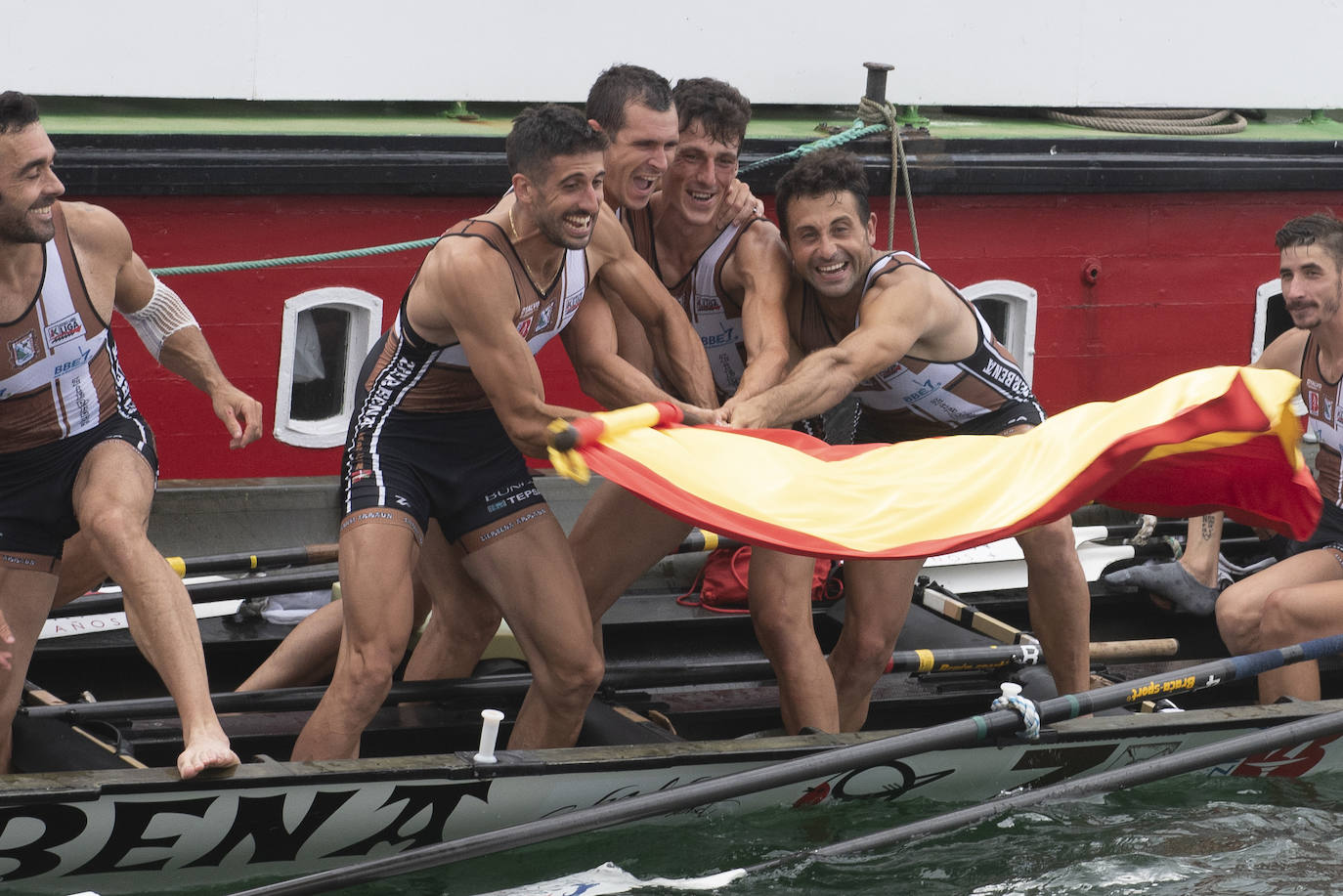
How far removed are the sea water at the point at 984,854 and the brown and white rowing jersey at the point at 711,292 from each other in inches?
65.0

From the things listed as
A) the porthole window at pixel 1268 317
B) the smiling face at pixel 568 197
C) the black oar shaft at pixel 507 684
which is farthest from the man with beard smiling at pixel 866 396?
the porthole window at pixel 1268 317

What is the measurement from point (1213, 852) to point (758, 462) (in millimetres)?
2059

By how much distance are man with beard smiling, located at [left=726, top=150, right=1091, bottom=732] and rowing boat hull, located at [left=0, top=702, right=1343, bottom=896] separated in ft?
1.55

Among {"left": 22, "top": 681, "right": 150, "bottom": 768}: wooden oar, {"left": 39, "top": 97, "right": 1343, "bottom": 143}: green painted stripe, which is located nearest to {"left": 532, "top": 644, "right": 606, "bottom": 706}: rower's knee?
{"left": 22, "top": 681, "right": 150, "bottom": 768}: wooden oar

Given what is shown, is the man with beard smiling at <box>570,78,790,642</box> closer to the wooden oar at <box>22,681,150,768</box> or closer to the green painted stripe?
the wooden oar at <box>22,681,150,768</box>

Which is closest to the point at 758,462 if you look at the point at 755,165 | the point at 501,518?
the point at 501,518

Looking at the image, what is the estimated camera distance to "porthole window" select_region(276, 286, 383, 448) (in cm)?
771

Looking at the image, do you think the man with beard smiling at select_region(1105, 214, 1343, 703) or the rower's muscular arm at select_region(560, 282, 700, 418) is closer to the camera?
the rower's muscular arm at select_region(560, 282, 700, 418)

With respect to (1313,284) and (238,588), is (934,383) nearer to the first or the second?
(1313,284)

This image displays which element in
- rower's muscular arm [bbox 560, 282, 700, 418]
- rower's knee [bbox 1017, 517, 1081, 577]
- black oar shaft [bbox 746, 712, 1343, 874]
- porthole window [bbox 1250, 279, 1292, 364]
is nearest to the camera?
black oar shaft [bbox 746, 712, 1343, 874]

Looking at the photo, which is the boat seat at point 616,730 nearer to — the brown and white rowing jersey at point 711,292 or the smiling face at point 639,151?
the brown and white rowing jersey at point 711,292

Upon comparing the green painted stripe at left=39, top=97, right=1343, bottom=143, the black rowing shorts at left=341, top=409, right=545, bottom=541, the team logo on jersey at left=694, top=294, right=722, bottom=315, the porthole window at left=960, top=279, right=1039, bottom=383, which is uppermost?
the green painted stripe at left=39, top=97, right=1343, bottom=143

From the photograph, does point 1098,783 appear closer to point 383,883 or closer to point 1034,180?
point 383,883

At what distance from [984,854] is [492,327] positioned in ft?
7.95
